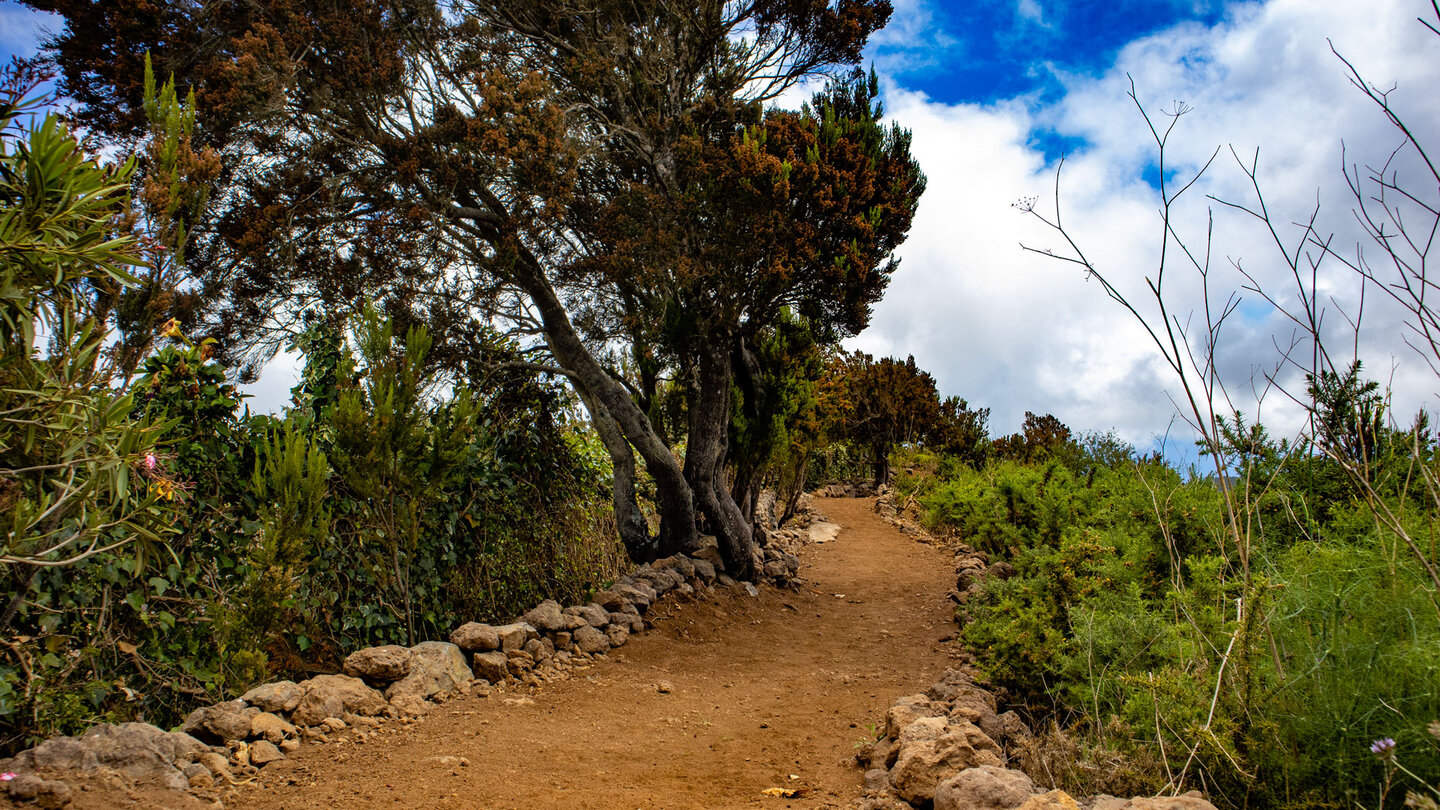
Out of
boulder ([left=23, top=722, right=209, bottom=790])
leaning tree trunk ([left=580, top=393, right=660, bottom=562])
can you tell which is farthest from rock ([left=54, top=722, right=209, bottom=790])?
leaning tree trunk ([left=580, top=393, right=660, bottom=562])

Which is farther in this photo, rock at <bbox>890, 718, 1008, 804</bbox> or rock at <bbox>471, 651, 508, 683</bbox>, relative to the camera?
rock at <bbox>471, 651, 508, 683</bbox>

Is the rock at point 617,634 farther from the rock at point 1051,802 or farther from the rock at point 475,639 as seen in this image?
the rock at point 1051,802

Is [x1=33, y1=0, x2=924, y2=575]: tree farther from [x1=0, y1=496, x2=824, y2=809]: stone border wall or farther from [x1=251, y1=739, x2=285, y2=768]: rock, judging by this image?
[x1=251, y1=739, x2=285, y2=768]: rock

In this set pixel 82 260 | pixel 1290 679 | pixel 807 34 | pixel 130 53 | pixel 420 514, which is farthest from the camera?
pixel 807 34

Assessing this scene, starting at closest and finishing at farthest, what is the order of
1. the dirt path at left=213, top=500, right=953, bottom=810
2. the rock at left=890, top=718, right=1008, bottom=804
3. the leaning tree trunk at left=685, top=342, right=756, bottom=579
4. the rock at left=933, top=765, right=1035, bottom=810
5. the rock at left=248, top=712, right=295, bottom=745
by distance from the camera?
1. the rock at left=933, top=765, right=1035, bottom=810
2. the rock at left=890, top=718, right=1008, bottom=804
3. the dirt path at left=213, top=500, right=953, bottom=810
4. the rock at left=248, top=712, right=295, bottom=745
5. the leaning tree trunk at left=685, top=342, right=756, bottom=579

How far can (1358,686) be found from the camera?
2604 mm

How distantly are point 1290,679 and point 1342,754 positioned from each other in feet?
0.84

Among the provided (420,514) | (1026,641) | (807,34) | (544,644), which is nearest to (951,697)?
(1026,641)

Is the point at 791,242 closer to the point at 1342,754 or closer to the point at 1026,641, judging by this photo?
the point at 1026,641

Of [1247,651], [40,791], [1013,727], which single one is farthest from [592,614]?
[1247,651]

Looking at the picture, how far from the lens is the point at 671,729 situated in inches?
184

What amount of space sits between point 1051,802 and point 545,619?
4.29 metres

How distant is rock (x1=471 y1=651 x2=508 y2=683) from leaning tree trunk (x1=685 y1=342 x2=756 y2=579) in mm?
3925

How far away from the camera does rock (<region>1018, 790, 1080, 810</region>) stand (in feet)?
8.35
